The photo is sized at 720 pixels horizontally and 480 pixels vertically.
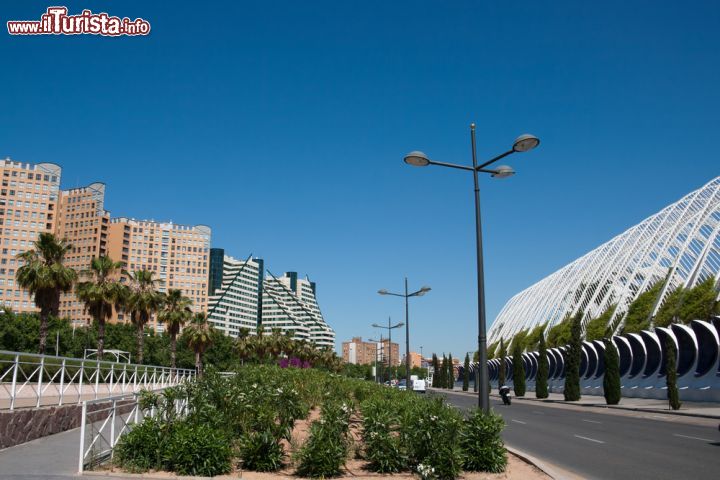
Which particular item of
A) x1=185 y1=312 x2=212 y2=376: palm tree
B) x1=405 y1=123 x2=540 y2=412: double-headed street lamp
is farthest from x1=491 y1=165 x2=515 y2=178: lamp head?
x1=185 y1=312 x2=212 y2=376: palm tree

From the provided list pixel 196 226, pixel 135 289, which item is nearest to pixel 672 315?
pixel 135 289

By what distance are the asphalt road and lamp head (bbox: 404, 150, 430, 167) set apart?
726 cm

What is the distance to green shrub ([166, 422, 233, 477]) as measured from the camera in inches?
384

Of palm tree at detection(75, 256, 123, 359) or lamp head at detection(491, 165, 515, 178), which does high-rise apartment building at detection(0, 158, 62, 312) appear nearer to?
palm tree at detection(75, 256, 123, 359)

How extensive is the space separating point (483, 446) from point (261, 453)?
390 cm

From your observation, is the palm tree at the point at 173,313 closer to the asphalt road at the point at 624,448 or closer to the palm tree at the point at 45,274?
the palm tree at the point at 45,274

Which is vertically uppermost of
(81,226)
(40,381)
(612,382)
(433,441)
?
(81,226)

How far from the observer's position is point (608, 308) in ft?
216

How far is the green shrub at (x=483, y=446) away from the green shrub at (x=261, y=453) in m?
3.26

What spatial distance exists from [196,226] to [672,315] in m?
162

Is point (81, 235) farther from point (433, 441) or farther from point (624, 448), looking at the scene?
point (433, 441)

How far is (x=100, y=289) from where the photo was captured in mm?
41156

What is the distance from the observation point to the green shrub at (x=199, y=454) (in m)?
9.74

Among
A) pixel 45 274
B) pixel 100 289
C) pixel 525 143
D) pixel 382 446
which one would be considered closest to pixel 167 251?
pixel 100 289
